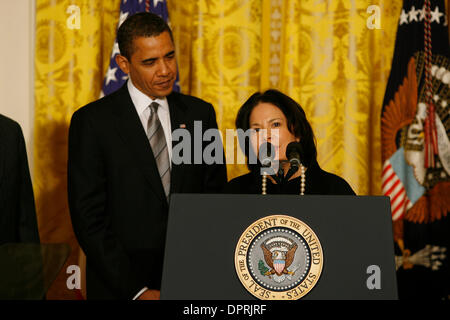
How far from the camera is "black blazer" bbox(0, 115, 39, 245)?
190cm

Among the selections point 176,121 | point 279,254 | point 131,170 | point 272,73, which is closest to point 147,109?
point 176,121

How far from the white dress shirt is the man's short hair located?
0.47ft

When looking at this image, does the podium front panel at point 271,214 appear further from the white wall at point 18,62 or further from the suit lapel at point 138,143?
the white wall at point 18,62

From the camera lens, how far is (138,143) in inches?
79.8

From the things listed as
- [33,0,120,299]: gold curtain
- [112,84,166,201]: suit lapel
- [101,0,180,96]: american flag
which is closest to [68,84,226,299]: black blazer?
[112,84,166,201]: suit lapel

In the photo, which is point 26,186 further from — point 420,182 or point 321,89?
point 420,182

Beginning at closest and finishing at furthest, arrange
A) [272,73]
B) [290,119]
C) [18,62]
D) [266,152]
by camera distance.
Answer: [266,152], [290,119], [18,62], [272,73]

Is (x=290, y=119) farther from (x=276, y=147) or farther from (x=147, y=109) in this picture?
(x=147, y=109)

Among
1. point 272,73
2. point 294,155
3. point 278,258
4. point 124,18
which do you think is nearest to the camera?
point 278,258

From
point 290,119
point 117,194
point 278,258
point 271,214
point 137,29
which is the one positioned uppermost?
point 137,29

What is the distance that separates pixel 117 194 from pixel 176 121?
1.21 feet

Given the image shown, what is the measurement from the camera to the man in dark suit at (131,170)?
6.31 feet

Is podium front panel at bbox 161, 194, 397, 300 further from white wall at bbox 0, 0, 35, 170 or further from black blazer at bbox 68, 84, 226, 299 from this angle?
white wall at bbox 0, 0, 35, 170

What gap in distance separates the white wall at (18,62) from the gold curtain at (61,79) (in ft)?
0.26
